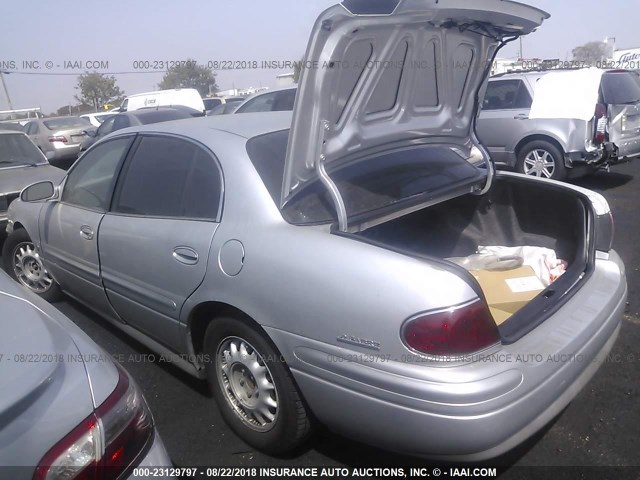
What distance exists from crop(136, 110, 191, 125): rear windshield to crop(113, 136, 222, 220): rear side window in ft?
25.1

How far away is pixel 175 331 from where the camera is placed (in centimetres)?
267

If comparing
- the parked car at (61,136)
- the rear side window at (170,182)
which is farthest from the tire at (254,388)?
the parked car at (61,136)

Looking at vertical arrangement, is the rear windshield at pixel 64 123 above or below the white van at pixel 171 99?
below

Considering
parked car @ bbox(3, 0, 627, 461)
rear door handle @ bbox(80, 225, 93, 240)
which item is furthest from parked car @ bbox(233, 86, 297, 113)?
rear door handle @ bbox(80, 225, 93, 240)

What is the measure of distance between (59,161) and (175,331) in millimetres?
12507

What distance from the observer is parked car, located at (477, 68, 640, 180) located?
7137mm

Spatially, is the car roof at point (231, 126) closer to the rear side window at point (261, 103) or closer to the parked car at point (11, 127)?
the parked car at point (11, 127)

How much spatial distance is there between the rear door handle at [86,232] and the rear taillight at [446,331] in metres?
2.20

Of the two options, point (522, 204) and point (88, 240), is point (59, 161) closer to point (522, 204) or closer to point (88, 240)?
point (88, 240)

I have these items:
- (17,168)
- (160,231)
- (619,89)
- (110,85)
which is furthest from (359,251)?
(110,85)

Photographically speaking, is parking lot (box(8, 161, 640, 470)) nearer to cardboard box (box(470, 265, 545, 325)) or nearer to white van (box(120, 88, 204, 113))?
cardboard box (box(470, 265, 545, 325))

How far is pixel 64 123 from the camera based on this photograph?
14766 millimetres

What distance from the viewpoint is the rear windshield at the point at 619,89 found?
23.8ft

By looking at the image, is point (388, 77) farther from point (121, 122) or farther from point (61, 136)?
point (61, 136)
